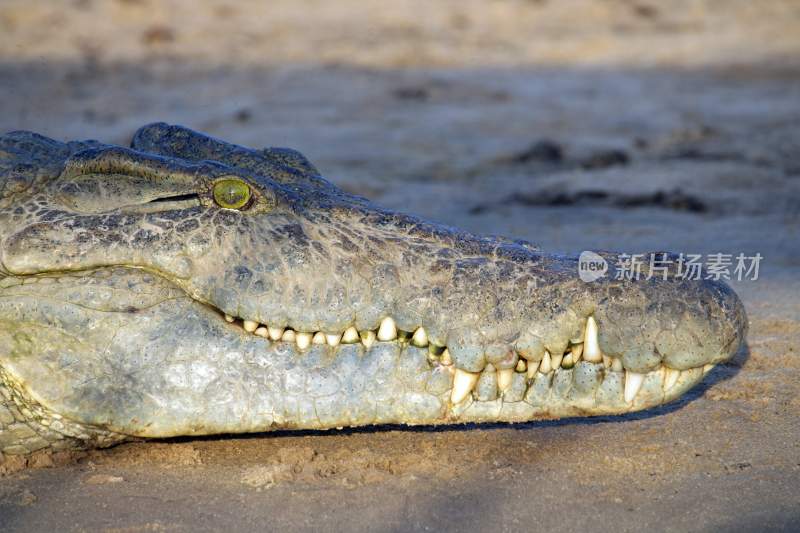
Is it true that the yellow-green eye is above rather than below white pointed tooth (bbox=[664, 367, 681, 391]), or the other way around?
above

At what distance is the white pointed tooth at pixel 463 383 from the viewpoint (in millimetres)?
3057

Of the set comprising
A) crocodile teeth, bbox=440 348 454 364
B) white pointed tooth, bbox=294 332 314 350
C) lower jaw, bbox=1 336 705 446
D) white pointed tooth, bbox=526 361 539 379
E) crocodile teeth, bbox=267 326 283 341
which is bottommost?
lower jaw, bbox=1 336 705 446

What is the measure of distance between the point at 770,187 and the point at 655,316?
4.89 m

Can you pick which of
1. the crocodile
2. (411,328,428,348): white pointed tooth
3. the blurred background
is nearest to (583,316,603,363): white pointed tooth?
the crocodile

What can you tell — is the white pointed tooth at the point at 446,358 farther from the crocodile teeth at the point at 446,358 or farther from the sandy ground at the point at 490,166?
the sandy ground at the point at 490,166

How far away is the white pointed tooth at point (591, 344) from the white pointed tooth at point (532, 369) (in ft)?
0.49

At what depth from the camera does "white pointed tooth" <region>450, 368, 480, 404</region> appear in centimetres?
306

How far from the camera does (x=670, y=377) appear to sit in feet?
10.1

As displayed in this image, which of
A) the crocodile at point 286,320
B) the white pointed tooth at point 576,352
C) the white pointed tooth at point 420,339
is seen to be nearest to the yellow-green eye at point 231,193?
the crocodile at point 286,320

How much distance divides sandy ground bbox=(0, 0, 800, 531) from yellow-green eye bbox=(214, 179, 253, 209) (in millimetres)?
800

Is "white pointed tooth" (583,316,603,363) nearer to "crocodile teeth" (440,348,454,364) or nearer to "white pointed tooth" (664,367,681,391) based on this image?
"white pointed tooth" (664,367,681,391)

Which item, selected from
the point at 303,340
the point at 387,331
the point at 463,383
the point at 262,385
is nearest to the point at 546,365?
the point at 463,383

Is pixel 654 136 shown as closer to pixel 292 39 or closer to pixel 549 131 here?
pixel 549 131

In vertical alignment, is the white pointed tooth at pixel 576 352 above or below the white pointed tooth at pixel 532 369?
above
